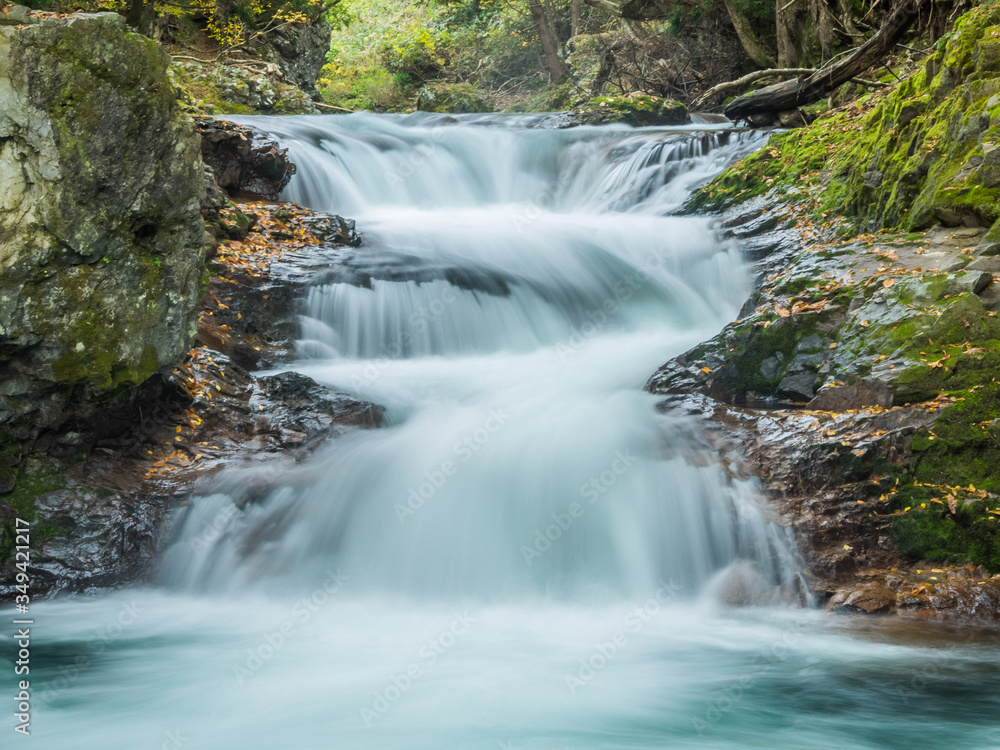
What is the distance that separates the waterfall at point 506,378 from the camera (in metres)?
5.03

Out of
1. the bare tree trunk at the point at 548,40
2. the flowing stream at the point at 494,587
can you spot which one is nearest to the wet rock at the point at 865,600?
the flowing stream at the point at 494,587

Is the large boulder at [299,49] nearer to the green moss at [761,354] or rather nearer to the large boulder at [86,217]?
the large boulder at [86,217]

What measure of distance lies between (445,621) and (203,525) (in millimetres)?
1844

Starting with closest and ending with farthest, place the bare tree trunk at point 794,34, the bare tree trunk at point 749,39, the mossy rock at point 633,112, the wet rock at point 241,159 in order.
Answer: the wet rock at point 241,159 < the bare tree trunk at point 794,34 < the bare tree trunk at point 749,39 < the mossy rock at point 633,112

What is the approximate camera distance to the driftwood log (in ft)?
29.6

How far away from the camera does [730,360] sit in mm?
6004

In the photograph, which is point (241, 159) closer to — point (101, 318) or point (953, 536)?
point (101, 318)

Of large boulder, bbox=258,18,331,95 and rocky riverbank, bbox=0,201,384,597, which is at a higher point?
large boulder, bbox=258,18,331,95

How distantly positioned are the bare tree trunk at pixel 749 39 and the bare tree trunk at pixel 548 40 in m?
9.72

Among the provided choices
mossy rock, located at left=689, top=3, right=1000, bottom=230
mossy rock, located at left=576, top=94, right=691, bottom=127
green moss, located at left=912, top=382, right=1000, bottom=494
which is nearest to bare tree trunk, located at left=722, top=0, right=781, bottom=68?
mossy rock, located at left=576, top=94, right=691, bottom=127

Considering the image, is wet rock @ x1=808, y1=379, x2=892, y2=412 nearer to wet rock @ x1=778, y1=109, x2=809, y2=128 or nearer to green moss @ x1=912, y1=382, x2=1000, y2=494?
green moss @ x1=912, y1=382, x2=1000, y2=494

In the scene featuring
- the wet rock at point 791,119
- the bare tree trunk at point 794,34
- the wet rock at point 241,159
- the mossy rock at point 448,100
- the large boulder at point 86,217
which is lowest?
the large boulder at point 86,217

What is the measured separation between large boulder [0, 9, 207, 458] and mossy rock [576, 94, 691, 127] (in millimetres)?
12390

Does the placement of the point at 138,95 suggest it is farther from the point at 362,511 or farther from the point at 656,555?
the point at 656,555
